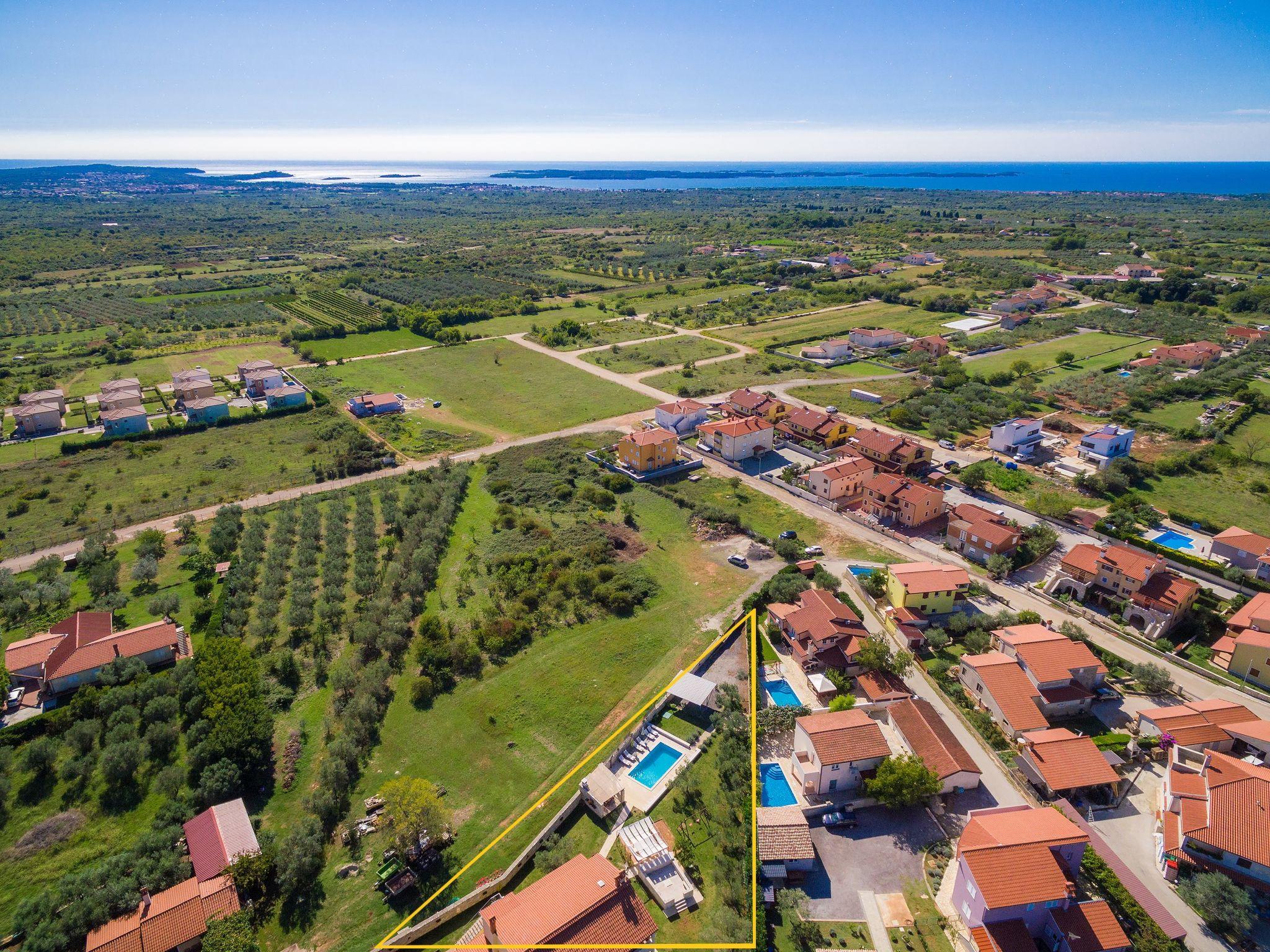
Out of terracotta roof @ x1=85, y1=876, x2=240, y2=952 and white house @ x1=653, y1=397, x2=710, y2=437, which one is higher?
white house @ x1=653, y1=397, x2=710, y2=437

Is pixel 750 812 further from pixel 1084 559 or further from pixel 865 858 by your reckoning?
pixel 1084 559

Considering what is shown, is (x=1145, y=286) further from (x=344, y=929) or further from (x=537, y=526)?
(x=344, y=929)

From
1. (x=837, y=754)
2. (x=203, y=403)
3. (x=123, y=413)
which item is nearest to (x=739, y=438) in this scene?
(x=837, y=754)

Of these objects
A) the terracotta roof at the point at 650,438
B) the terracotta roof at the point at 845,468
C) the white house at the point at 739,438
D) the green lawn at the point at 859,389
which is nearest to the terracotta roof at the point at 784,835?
the terracotta roof at the point at 845,468

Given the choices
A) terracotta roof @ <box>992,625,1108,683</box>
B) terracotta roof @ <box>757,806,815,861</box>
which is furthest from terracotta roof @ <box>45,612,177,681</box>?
terracotta roof @ <box>992,625,1108,683</box>

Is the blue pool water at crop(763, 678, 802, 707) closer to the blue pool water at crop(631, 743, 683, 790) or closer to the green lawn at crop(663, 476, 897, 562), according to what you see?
the blue pool water at crop(631, 743, 683, 790)

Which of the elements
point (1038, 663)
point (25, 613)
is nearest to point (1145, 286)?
point (1038, 663)
